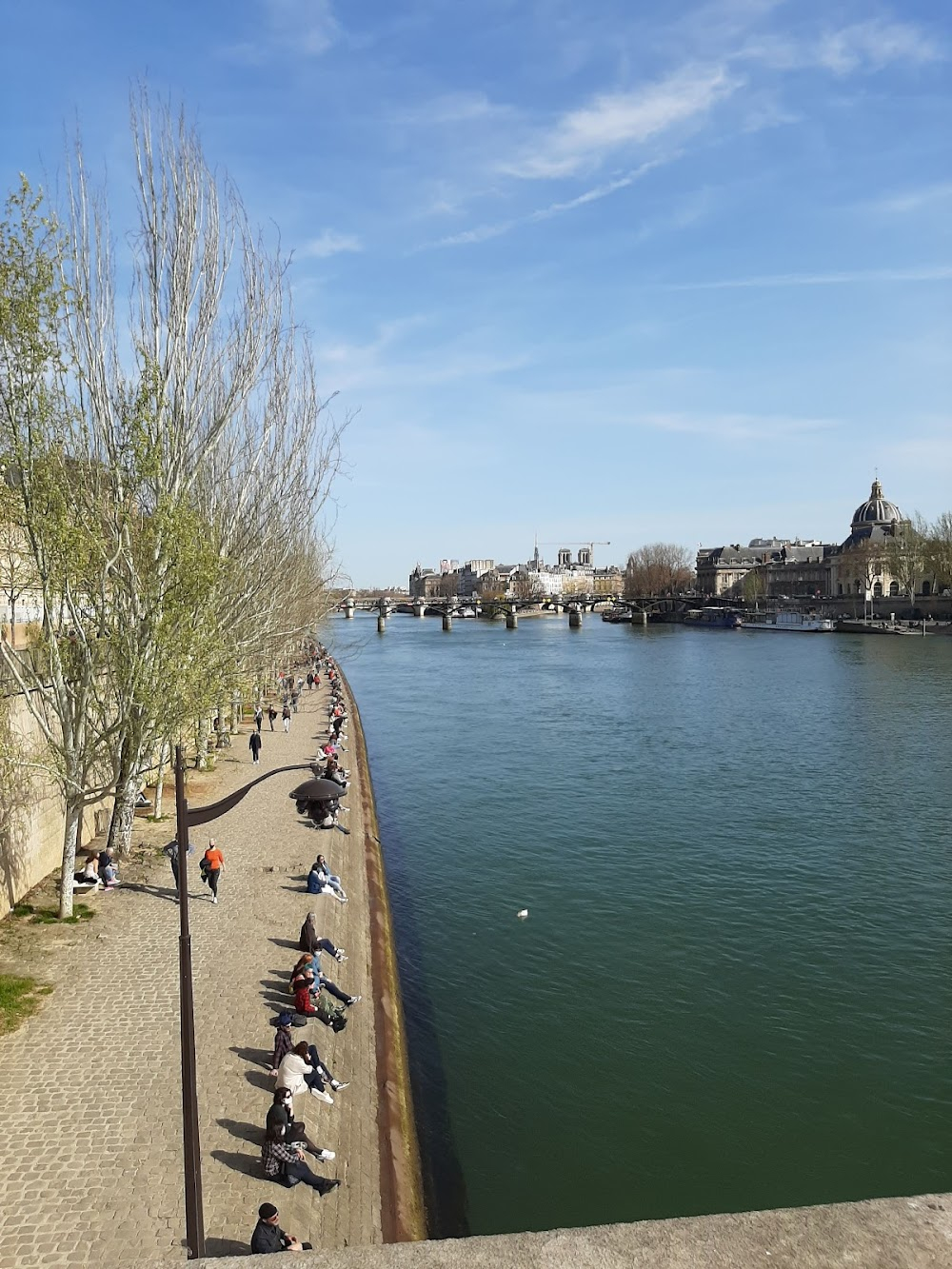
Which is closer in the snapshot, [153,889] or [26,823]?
[26,823]

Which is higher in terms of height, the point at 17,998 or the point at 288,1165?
the point at 17,998

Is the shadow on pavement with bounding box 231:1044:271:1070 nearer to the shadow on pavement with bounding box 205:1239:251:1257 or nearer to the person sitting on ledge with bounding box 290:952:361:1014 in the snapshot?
the person sitting on ledge with bounding box 290:952:361:1014

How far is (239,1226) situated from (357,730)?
30.2 metres

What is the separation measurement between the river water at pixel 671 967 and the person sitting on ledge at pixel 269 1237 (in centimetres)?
300

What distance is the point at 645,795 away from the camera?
1075 inches

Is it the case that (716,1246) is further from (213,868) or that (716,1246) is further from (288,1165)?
(213,868)

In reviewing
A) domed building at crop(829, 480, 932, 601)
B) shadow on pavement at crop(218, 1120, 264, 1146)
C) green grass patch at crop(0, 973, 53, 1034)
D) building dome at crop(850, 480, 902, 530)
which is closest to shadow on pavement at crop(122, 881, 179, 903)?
green grass patch at crop(0, 973, 53, 1034)

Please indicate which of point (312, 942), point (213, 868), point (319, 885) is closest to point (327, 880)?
point (319, 885)

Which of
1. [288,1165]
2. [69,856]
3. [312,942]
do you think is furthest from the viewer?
[69,856]

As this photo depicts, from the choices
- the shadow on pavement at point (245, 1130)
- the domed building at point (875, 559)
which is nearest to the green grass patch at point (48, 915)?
the shadow on pavement at point (245, 1130)

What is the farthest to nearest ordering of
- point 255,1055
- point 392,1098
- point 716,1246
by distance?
point 392,1098, point 255,1055, point 716,1246

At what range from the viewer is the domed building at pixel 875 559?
115000mm

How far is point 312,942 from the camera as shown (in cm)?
1345

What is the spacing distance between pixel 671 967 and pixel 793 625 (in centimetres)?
10183
